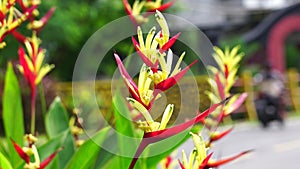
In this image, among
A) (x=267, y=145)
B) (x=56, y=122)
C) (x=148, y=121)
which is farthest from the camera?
(x=267, y=145)

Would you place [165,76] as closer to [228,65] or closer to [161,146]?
[161,146]

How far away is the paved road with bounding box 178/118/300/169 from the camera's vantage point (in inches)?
330

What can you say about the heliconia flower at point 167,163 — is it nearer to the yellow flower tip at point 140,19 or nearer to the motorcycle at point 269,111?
the yellow flower tip at point 140,19

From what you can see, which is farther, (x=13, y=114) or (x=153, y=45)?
(x=13, y=114)

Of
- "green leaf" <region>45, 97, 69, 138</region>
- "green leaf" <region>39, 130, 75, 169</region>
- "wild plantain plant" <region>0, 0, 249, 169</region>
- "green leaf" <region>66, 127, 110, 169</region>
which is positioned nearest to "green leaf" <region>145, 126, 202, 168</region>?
"wild plantain plant" <region>0, 0, 249, 169</region>

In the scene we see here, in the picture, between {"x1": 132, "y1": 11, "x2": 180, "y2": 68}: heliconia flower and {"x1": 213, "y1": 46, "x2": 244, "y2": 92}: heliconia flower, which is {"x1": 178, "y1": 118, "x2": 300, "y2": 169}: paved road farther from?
{"x1": 132, "y1": 11, "x2": 180, "y2": 68}: heliconia flower

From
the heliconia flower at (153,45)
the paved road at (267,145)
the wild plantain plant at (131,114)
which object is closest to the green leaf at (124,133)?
the wild plantain plant at (131,114)

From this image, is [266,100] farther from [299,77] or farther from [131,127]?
[131,127]

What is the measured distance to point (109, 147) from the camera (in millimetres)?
1601

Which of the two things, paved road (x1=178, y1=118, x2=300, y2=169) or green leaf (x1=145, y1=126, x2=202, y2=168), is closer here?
green leaf (x1=145, y1=126, x2=202, y2=168)

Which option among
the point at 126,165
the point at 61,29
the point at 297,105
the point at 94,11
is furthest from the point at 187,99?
the point at 297,105

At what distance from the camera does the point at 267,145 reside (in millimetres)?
10500

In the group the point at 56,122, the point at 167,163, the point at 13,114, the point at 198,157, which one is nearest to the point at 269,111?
the point at 56,122

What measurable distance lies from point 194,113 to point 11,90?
2.24ft
